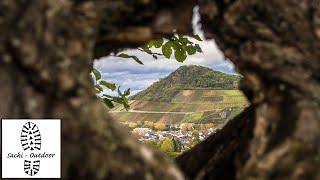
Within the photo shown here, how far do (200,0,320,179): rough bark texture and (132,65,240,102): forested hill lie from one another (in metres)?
73.1

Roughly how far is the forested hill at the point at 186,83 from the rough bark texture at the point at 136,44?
7312 cm

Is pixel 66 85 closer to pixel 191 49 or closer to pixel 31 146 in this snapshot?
pixel 31 146

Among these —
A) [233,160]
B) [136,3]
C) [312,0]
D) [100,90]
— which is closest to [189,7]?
[136,3]

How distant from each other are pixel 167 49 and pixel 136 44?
88.4 inches

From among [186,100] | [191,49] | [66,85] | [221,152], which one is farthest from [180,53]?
[186,100]

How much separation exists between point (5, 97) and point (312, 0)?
1378 millimetres

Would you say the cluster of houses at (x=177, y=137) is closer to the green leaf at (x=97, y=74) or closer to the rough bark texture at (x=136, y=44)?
the green leaf at (x=97, y=74)

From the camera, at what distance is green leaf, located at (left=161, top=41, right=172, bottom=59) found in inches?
180

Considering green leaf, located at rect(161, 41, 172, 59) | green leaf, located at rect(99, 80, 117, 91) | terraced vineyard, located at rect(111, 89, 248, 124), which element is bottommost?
green leaf, located at rect(99, 80, 117, 91)

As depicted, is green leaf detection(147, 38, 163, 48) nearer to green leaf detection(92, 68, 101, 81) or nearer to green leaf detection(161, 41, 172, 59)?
green leaf detection(161, 41, 172, 59)

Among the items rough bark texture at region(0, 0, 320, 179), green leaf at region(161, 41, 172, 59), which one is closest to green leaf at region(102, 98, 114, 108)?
green leaf at region(161, 41, 172, 59)

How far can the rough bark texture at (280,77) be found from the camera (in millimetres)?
2047

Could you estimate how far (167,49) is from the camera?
15.1 ft

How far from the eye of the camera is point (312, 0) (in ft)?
7.46
